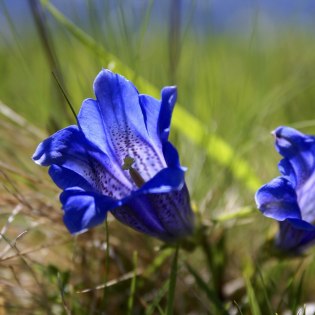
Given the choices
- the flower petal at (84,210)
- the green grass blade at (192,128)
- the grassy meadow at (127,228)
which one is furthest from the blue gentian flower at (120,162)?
the green grass blade at (192,128)

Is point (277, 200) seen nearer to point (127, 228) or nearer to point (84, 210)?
point (84, 210)

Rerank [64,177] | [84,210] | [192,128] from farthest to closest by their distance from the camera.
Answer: [192,128]
[64,177]
[84,210]

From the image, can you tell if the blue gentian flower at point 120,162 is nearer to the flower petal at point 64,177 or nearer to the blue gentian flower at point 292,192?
the flower petal at point 64,177

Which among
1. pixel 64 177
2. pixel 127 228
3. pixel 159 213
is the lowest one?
pixel 127 228

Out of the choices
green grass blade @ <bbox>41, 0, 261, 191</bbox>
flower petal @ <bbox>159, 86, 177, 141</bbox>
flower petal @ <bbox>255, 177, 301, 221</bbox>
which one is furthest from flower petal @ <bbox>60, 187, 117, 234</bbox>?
green grass blade @ <bbox>41, 0, 261, 191</bbox>

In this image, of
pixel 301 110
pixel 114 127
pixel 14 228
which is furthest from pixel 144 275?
pixel 301 110

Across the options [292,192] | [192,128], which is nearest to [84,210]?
[292,192]

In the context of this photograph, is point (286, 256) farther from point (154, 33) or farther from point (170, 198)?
point (154, 33)
